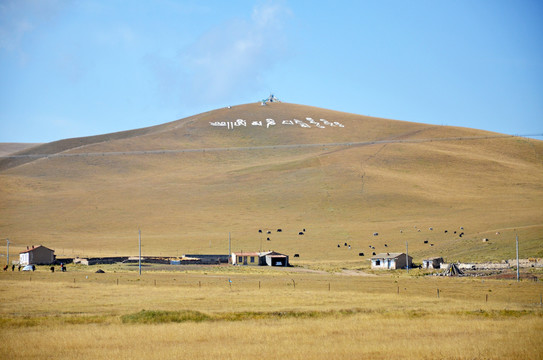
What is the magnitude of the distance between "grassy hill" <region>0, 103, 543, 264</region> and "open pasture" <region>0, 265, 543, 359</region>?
3843 cm

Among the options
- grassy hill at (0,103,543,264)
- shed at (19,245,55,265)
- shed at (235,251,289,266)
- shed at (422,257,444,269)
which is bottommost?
shed at (422,257,444,269)

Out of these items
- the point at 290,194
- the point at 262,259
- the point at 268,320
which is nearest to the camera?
the point at 268,320

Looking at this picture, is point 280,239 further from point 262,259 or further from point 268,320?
point 268,320

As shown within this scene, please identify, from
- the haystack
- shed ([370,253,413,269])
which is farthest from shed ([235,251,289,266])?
the haystack

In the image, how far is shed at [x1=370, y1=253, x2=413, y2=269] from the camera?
75938 millimetres

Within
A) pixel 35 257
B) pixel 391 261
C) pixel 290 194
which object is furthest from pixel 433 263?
pixel 290 194

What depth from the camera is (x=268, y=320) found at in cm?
3127

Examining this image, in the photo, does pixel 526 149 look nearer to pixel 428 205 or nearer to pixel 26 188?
pixel 428 205

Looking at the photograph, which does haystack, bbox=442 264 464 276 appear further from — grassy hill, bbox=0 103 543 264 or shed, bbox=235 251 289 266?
shed, bbox=235 251 289 266

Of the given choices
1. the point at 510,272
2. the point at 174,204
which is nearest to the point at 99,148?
the point at 174,204

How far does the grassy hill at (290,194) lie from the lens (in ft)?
320

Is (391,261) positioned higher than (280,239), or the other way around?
(280,239)

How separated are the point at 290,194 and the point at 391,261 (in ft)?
183

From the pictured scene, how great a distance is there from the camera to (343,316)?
32.5 meters
